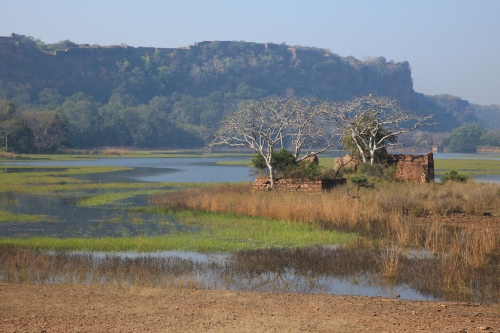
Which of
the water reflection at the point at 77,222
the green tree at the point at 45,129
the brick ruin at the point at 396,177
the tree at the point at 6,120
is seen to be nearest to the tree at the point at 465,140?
the green tree at the point at 45,129

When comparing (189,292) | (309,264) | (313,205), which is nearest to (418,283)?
(309,264)

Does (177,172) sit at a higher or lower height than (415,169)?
lower

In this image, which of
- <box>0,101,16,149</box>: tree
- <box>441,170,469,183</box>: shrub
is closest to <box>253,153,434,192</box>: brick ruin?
<box>441,170,469,183</box>: shrub

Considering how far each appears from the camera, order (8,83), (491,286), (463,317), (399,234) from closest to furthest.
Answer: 1. (463,317)
2. (491,286)
3. (399,234)
4. (8,83)

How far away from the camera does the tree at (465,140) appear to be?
155250mm

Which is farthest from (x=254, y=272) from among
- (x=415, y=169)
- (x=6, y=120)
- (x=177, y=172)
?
(x=6, y=120)

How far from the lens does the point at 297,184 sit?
30.9m

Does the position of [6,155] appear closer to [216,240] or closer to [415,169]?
[415,169]

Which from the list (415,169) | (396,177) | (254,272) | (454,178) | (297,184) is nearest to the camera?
(254,272)

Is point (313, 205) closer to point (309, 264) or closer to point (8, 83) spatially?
point (309, 264)

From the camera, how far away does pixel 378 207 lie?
76.5 feet

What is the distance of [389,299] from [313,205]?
1099 centimetres

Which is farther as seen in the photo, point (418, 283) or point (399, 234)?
point (399, 234)

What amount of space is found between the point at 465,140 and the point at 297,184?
132 m
